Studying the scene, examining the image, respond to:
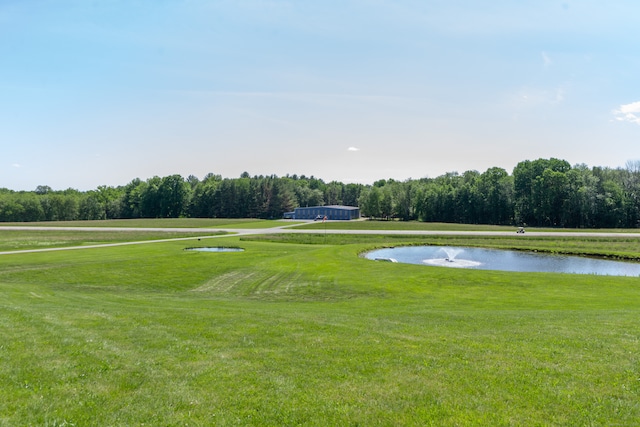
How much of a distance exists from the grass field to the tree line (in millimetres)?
103143

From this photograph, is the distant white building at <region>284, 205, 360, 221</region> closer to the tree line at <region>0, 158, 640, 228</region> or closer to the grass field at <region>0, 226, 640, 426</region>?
the tree line at <region>0, 158, 640, 228</region>

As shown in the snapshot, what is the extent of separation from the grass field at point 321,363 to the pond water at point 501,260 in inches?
589

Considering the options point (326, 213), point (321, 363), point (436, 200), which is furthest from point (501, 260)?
point (326, 213)

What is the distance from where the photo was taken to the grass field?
718 centimetres

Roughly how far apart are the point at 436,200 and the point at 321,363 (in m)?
138

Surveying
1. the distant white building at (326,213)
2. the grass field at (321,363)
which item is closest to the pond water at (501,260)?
the grass field at (321,363)

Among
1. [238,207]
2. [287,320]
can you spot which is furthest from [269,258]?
[238,207]

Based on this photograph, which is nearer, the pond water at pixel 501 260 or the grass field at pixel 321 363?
the grass field at pixel 321 363

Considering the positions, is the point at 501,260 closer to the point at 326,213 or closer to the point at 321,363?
the point at 321,363

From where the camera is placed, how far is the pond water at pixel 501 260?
35.7m

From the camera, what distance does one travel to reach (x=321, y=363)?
9.56 metres

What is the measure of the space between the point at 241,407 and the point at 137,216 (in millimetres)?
180190

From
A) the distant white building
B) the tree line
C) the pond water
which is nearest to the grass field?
the pond water

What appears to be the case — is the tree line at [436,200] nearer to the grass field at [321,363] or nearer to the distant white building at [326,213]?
the distant white building at [326,213]
